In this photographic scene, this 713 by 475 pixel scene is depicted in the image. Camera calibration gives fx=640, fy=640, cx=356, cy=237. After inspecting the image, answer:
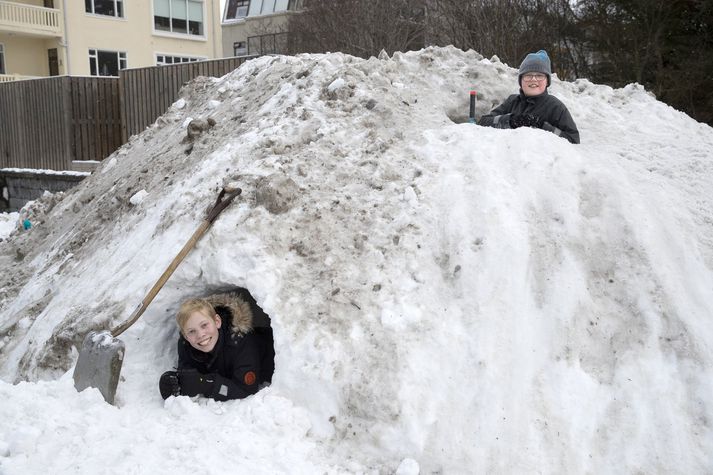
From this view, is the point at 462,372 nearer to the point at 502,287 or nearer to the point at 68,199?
the point at 502,287

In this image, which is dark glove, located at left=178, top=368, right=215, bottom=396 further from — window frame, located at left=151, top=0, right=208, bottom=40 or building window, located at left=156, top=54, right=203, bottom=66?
window frame, located at left=151, top=0, right=208, bottom=40

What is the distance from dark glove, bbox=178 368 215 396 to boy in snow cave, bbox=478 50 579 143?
306 cm

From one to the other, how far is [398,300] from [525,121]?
2.17 m

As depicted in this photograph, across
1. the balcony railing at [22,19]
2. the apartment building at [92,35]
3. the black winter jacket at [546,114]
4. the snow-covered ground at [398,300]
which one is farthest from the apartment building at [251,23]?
the snow-covered ground at [398,300]

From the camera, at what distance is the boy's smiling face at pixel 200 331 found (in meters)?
3.49

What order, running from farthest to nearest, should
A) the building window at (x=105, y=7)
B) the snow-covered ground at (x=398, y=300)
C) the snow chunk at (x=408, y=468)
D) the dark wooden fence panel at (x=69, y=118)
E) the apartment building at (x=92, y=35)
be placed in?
1. the building window at (x=105, y=7)
2. the apartment building at (x=92, y=35)
3. the dark wooden fence panel at (x=69, y=118)
4. the snow-covered ground at (x=398, y=300)
5. the snow chunk at (x=408, y=468)

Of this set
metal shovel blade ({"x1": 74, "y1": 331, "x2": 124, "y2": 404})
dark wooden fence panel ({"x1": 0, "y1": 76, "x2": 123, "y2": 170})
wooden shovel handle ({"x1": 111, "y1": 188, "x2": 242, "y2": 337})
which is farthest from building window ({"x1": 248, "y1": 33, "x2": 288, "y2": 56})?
metal shovel blade ({"x1": 74, "y1": 331, "x2": 124, "y2": 404})

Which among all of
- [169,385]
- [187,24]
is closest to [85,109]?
[169,385]

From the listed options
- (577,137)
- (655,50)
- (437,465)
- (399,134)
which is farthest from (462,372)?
(655,50)

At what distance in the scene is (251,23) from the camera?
2442 cm

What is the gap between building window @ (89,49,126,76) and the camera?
73.7ft

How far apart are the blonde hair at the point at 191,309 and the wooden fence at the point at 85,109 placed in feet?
28.9

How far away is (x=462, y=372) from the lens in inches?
135

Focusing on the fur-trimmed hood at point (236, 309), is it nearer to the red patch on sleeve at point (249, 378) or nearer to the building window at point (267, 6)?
the red patch on sleeve at point (249, 378)
